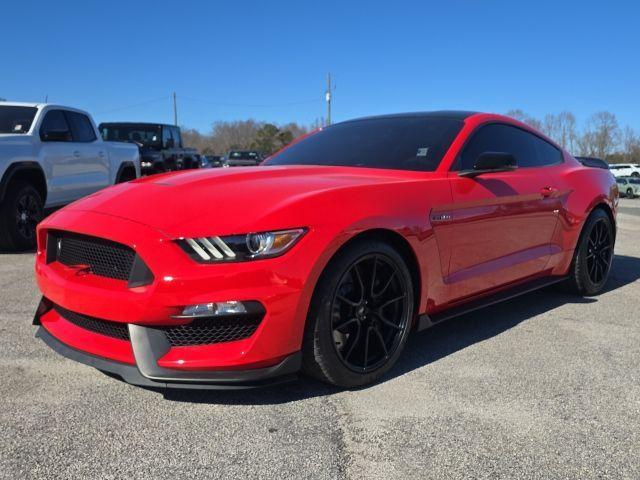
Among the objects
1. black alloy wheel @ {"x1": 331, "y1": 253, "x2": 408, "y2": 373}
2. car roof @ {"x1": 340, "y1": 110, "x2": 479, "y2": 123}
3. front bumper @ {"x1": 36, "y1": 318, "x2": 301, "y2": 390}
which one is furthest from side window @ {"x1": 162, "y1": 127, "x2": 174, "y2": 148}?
front bumper @ {"x1": 36, "y1": 318, "x2": 301, "y2": 390}

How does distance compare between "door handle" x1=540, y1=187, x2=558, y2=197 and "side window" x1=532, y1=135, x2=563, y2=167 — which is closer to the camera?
"door handle" x1=540, y1=187, x2=558, y2=197

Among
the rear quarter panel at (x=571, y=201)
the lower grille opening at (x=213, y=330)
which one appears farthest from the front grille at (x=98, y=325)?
the rear quarter panel at (x=571, y=201)

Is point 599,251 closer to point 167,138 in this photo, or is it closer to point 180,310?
point 180,310

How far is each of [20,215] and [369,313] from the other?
5.49 m

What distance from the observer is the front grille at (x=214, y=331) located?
246 centimetres

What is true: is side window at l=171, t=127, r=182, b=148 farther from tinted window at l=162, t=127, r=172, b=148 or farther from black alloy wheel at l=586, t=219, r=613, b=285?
black alloy wheel at l=586, t=219, r=613, b=285

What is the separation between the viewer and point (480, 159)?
349cm

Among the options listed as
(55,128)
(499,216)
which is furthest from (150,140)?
(499,216)

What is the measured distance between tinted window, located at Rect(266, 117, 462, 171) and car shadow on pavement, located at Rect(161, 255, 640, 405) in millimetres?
1092

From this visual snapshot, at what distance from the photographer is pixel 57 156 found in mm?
7395

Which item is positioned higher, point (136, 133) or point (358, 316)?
point (136, 133)

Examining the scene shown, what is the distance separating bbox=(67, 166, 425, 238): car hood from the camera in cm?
249

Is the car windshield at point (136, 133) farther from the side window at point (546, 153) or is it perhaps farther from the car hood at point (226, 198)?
the car hood at point (226, 198)

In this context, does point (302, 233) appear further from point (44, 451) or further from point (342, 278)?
point (44, 451)
